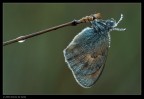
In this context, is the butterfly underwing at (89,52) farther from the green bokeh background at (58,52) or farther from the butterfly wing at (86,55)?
the green bokeh background at (58,52)

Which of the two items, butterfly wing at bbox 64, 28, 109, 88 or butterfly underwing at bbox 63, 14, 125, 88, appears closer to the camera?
butterfly underwing at bbox 63, 14, 125, 88

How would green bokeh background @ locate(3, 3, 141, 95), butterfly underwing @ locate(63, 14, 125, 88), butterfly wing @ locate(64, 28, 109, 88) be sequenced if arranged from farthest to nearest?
1. green bokeh background @ locate(3, 3, 141, 95)
2. butterfly wing @ locate(64, 28, 109, 88)
3. butterfly underwing @ locate(63, 14, 125, 88)

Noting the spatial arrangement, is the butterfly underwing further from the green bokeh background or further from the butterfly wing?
the green bokeh background

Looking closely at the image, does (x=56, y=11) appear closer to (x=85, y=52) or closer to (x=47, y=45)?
(x=47, y=45)

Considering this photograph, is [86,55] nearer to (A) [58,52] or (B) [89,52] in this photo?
(B) [89,52]

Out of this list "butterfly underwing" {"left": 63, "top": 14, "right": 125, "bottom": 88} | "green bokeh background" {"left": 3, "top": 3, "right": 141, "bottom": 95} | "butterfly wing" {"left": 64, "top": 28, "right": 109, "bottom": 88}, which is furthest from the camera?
"green bokeh background" {"left": 3, "top": 3, "right": 141, "bottom": 95}

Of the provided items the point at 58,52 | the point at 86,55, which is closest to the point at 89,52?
the point at 86,55

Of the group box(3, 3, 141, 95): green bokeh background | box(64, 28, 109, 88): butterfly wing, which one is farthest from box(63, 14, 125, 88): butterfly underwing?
box(3, 3, 141, 95): green bokeh background
